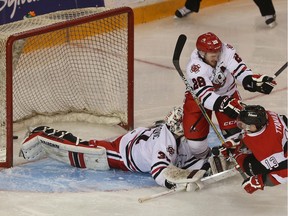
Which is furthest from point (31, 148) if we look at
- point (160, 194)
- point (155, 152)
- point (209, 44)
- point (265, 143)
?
point (265, 143)

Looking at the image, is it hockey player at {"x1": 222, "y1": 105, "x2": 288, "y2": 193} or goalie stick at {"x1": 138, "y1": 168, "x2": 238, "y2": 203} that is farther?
goalie stick at {"x1": 138, "y1": 168, "x2": 238, "y2": 203}

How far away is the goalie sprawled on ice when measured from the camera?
4441 mm

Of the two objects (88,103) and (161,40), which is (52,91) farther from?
(161,40)

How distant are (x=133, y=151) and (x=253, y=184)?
28.6 inches

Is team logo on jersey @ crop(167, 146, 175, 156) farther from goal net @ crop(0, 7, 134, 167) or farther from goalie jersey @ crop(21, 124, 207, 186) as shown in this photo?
goal net @ crop(0, 7, 134, 167)

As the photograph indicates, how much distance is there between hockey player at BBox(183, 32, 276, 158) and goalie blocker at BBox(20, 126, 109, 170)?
460mm

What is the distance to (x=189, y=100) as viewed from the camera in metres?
4.66

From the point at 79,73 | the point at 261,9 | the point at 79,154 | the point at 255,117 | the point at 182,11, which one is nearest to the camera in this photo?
the point at 255,117

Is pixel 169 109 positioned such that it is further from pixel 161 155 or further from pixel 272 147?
pixel 272 147

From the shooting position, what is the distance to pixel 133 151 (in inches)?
181

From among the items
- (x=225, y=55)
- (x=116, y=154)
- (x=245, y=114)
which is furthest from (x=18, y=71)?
(x=245, y=114)

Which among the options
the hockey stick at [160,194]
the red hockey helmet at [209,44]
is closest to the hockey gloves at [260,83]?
the red hockey helmet at [209,44]

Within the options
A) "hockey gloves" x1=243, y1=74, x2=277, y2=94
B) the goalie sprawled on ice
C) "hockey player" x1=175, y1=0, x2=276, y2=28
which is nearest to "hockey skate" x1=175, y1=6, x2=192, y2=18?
"hockey player" x1=175, y1=0, x2=276, y2=28

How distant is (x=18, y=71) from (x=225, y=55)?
1264mm
